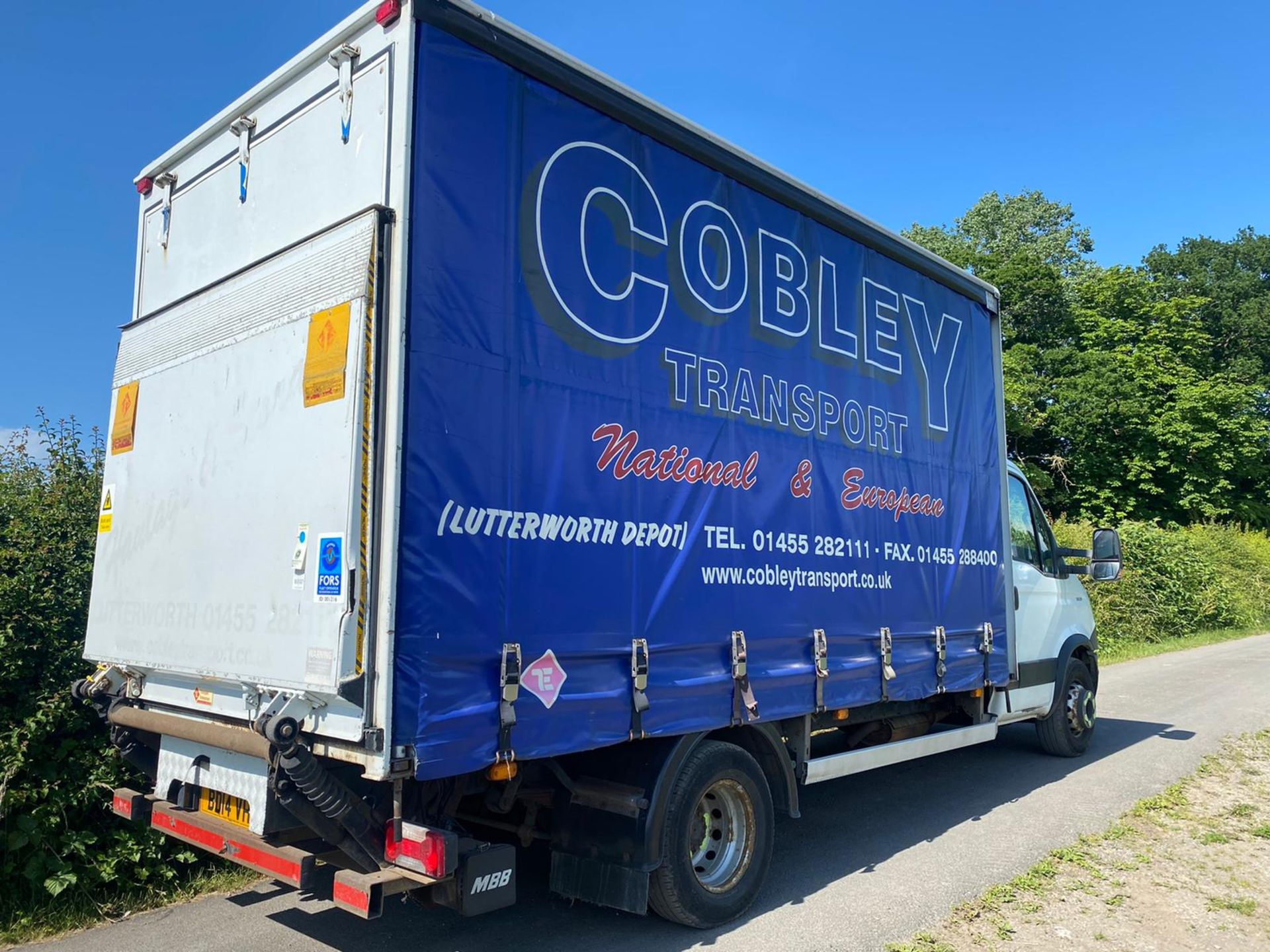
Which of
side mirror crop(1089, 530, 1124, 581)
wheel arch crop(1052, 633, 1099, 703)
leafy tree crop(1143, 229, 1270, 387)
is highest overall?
leafy tree crop(1143, 229, 1270, 387)

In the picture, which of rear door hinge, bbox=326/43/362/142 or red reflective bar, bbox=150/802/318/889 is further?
rear door hinge, bbox=326/43/362/142

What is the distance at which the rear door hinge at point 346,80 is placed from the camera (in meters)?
3.90

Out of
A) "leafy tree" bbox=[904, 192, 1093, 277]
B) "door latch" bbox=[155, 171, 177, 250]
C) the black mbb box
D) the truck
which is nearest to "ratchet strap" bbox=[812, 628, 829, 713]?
the truck

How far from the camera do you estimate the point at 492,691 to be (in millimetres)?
3662

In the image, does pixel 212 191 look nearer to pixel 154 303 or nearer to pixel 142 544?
pixel 154 303

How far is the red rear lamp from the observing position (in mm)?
3688

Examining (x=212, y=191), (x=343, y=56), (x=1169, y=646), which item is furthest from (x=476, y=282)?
(x=1169, y=646)

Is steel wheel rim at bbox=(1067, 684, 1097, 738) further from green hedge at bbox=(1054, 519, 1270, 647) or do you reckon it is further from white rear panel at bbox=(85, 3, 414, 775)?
green hedge at bbox=(1054, 519, 1270, 647)

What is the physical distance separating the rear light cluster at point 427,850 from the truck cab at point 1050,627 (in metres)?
5.03

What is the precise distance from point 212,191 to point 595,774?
11.6 ft

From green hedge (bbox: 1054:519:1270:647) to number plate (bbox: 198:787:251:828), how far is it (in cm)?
1767

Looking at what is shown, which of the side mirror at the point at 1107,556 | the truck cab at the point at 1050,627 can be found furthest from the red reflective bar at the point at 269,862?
the side mirror at the point at 1107,556

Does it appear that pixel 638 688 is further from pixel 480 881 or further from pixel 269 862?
pixel 269 862

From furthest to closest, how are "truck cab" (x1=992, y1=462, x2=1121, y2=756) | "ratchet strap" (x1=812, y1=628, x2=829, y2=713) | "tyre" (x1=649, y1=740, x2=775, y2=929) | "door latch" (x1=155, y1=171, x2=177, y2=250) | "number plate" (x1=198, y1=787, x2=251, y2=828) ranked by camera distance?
"truck cab" (x1=992, y1=462, x2=1121, y2=756) → "ratchet strap" (x1=812, y1=628, x2=829, y2=713) → "door latch" (x1=155, y1=171, x2=177, y2=250) → "tyre" (x1=649, y1=740, x2=775, y2=929) → "number plate" (x1=198, y1=787, x2=251, y2=828)
